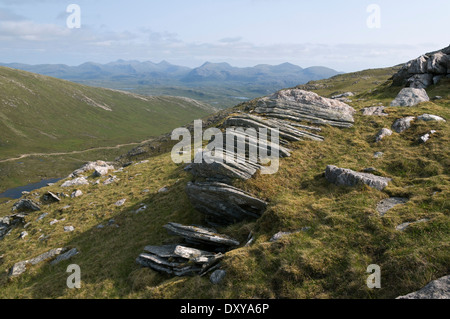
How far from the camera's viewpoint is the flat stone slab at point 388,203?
16017 mm

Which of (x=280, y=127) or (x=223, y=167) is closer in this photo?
(x=223, y=167)

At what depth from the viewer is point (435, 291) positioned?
10086 millimetres

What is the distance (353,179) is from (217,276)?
12.9 m

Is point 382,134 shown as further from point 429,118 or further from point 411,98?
point 411,98

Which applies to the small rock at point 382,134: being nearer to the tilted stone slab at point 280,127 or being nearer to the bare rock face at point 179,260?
the tilted stone slab at point 280,127

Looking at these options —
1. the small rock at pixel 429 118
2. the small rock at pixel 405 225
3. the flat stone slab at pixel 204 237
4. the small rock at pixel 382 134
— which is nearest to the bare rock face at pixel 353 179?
the small rock at pixel 405 225

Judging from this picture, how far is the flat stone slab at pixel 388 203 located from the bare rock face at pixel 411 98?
29129mm

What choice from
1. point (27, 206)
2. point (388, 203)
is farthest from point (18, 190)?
point (388, 203)

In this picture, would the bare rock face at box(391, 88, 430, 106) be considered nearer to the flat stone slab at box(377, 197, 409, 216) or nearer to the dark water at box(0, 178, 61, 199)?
the flat stone slab at box(377, 197, 409, 216)

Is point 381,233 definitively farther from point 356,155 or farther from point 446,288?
point 356,155

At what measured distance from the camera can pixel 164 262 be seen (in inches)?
659

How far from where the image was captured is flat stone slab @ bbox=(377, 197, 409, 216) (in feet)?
52.5

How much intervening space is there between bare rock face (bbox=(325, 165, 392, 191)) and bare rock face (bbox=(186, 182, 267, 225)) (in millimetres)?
6507
